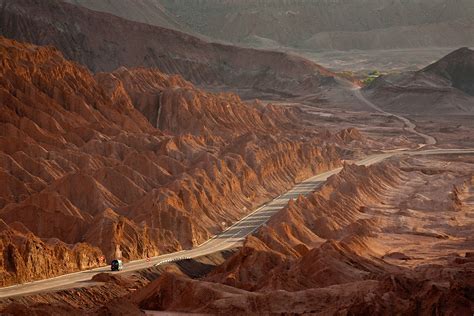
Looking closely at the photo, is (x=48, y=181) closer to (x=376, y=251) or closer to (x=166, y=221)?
(x=166, y=221)

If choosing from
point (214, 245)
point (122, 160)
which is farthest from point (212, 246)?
point (122, 160)

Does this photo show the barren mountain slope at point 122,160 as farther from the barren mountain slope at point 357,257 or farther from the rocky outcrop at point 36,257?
the barren mountain slope at point 357,257

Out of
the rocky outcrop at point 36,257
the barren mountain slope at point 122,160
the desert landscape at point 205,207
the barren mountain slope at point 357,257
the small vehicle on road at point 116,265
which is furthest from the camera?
the barren mountain slope at point 122,160

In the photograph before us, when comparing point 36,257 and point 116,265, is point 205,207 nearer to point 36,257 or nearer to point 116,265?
point 116,265

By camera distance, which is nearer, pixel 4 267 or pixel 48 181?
pixel 4 267

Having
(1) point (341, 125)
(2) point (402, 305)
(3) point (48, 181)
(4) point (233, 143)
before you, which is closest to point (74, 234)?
(3) point (48, 181)

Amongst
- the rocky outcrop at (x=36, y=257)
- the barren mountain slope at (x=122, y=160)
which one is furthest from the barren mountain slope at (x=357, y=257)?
the rocky outcrop at (x=36, y=257)
